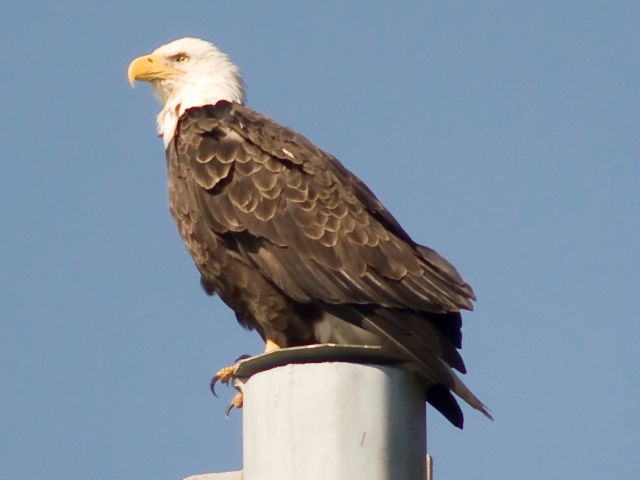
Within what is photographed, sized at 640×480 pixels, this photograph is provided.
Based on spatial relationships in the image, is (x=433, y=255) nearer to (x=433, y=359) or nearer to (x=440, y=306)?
(x=440, y=306)

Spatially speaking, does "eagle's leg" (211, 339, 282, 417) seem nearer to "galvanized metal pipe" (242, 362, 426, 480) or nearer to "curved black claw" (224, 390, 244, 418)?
"curved black claw" (224, 390, 244, 418)

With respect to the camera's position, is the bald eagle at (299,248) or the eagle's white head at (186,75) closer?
the bald eagle at (299,248)

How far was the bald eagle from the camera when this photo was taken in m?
6.63

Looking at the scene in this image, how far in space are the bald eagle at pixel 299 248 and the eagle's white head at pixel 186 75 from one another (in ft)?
1.61

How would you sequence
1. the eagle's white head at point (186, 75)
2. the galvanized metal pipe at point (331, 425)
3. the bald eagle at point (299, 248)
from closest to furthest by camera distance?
the galvanized metal pipe at point (331, 425) < the bald eagle at point (299, 248) < the eagle's white head at point (186, 75)

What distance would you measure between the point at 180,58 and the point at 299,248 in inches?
83.4

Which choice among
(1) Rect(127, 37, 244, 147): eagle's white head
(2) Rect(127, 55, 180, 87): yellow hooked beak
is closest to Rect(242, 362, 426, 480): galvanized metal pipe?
(1) Rect(127, 37, 244, 147): eagle's white head

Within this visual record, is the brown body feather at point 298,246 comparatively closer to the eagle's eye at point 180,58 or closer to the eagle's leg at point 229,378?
the eagle's leg at point 229,378

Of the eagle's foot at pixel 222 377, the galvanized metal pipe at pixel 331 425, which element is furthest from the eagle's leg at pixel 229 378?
the galvanized metal pipe at pixel 331 425

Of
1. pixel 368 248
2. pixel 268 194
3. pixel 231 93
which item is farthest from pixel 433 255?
pixel 231 93

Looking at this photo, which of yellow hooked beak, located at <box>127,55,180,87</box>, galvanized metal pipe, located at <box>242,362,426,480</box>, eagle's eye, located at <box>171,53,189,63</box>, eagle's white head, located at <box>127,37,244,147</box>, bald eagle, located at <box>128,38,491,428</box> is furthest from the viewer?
eagle's eye, located at <box>171,53,189,63</box>

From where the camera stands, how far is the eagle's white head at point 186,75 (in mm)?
8047

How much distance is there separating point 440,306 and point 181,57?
2881 millimetres

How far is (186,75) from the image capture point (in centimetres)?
830
